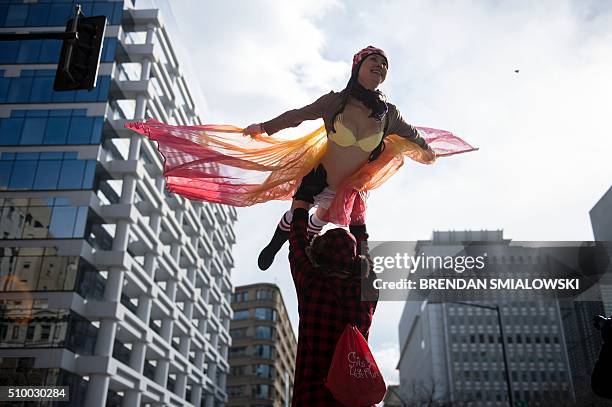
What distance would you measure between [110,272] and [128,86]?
1261cm

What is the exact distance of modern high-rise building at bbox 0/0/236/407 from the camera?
2905 cm

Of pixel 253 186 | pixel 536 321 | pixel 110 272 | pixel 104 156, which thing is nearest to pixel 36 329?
pixel 110 272

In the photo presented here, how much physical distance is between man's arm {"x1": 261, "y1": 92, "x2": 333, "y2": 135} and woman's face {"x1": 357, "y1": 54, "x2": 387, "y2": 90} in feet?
1.05

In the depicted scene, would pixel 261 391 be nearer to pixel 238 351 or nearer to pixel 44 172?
pixel 238 351

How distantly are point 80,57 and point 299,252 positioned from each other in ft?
17.8

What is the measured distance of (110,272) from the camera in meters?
31.9

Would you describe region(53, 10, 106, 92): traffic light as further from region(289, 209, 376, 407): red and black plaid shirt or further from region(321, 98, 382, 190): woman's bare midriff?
region(289, 209, 376, 407): red and black plaid shirt

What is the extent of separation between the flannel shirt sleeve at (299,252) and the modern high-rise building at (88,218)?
90.1 feet

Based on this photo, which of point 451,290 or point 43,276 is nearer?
point 451,290

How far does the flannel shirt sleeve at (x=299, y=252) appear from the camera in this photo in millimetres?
4105

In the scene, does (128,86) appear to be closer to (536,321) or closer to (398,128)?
(398,128)

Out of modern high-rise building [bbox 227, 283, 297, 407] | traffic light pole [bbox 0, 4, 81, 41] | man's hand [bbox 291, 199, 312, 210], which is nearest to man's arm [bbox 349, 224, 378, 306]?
man's hand [bbox 291, 199, 312, 210]

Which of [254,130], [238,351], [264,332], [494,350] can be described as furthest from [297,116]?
[494,350]

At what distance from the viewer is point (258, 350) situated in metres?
76.8
